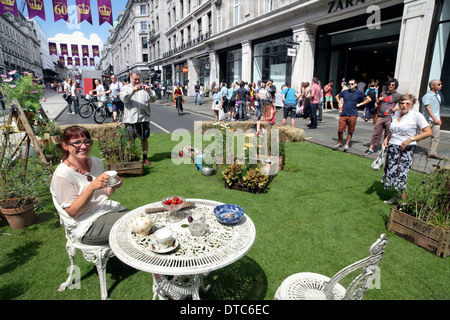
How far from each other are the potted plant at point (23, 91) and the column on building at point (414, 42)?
1302 centimetres

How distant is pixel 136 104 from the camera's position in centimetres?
606

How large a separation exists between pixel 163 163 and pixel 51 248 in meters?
3.87

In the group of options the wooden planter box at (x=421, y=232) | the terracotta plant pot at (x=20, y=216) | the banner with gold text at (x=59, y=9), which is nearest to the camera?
the wooden planter box at (x=421, y=232)

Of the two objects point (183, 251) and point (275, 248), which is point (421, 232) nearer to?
point (275, 248)

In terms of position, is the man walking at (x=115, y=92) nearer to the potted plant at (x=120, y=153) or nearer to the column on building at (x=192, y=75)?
the potted plant at (x=120, y=153)

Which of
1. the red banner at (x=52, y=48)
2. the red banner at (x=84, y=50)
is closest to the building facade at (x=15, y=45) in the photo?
the red banner at (x=84, y=50)

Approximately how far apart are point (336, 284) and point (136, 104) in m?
5.52

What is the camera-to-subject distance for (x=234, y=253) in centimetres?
200

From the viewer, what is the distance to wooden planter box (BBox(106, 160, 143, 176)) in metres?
5.76

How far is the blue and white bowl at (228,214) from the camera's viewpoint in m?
2.42

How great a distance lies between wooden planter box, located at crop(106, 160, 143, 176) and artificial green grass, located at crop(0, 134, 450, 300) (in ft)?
0.53

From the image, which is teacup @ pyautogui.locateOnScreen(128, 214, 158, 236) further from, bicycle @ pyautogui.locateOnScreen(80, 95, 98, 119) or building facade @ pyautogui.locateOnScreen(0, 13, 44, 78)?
building facade @ pyautogui.locateOnScreen(0, 13, 44, 78)

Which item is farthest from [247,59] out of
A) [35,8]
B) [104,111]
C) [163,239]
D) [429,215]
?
[163,239]

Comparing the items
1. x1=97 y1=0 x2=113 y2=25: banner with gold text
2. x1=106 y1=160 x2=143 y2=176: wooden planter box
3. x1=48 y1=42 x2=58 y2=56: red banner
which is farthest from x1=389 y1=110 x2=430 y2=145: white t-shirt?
x1=48 y1=42 x2=58 y2=56: red banner
